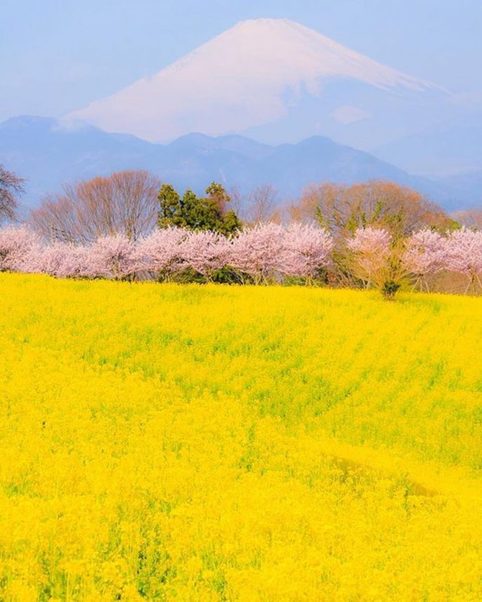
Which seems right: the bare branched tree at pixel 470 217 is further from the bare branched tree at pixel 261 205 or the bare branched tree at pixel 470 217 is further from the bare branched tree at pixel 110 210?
the bare branched tree at pixel 110 210

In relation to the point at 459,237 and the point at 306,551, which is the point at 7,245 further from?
the point at 306,551

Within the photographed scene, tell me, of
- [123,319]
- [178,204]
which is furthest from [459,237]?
[123,319]

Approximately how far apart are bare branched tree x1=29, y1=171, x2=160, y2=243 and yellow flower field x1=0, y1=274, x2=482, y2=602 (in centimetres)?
5074

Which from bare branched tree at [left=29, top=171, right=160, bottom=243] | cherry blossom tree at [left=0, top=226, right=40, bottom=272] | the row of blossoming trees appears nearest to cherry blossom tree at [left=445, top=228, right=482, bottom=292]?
the row of blossoming trees

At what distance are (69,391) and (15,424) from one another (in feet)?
10.8

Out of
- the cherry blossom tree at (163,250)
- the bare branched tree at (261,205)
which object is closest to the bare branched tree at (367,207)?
the bare branched tree at (261,205)

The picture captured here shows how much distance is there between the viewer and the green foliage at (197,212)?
216ft

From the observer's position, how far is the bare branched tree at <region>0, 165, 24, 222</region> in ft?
203

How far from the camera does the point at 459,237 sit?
57625mm

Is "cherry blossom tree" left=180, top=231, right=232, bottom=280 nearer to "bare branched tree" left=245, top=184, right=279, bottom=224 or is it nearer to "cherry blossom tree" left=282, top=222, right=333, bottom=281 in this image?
"cherry blossom tree" left=282, top=222, right=333, bottom=281

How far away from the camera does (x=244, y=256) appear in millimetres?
57781

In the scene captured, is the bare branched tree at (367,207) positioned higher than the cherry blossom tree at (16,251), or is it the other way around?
the bare branched tree at (367,207)

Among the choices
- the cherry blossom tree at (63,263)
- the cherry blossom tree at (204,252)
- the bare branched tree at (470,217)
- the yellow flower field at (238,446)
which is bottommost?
the yellow flower field at (238,446)

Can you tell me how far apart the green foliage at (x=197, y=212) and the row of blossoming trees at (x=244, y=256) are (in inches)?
82.5
